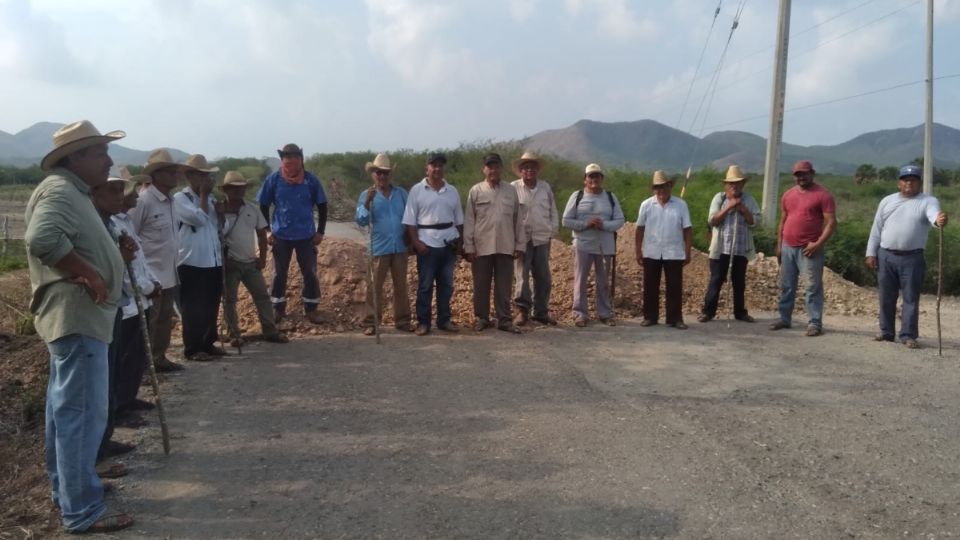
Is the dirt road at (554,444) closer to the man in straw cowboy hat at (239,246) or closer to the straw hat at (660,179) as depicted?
the man in straw cowboy hat at (239,246)

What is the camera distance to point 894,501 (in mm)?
4000

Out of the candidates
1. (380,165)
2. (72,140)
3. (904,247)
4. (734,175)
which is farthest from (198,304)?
(904,247)

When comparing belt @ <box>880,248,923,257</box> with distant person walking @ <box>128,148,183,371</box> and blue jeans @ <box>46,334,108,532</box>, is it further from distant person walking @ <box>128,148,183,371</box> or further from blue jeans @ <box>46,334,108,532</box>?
blue jeans @ <box>46,334,108,532</box>

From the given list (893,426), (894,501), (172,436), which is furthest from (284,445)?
(893,426)

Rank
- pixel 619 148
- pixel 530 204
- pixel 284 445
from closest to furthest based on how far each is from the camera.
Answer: pixel 284 445 → pixel 530 204 → pixel 619 148

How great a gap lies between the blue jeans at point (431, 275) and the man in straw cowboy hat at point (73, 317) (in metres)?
4.40

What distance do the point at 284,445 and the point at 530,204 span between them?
4430 millimetres

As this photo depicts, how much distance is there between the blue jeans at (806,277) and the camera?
8180 millimetres

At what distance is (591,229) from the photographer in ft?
28.1

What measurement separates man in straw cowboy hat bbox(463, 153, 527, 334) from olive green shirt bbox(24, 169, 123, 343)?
15.4ft

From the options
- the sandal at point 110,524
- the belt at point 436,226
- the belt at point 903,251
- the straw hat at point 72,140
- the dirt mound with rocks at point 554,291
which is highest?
the straw hat at point 72,140

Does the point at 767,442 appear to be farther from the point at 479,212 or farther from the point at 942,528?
the point at 479,212

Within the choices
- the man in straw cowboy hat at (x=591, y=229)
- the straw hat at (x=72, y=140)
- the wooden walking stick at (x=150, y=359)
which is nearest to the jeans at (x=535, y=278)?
the man in straw cowboy hat at (x=591, y=229)

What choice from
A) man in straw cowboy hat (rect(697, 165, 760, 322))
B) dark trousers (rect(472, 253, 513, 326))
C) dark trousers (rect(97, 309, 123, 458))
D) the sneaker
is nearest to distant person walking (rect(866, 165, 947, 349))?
the sneaker
